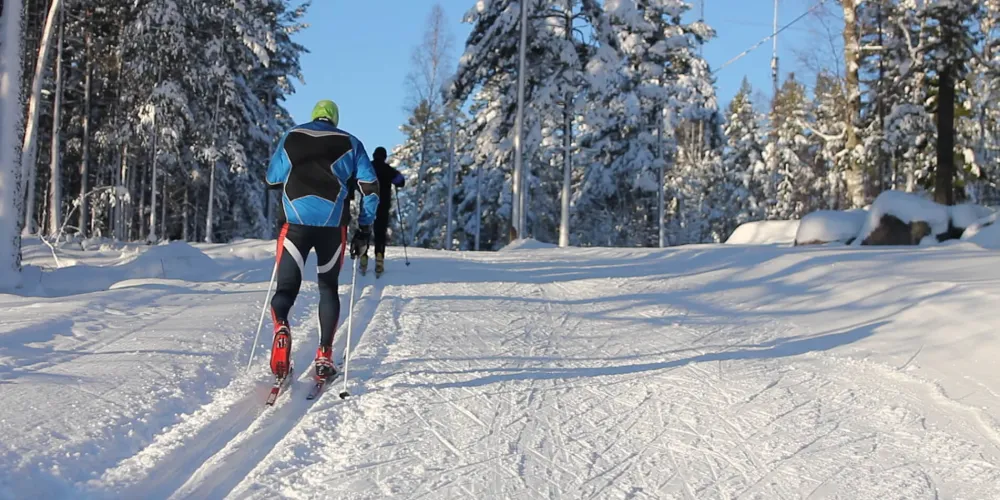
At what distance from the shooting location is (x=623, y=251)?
665 inches

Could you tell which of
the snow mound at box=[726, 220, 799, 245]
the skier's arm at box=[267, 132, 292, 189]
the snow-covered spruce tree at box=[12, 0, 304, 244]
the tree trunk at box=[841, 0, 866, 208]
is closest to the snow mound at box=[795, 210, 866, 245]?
the snow mound at box=[726, 220, 799, 245]

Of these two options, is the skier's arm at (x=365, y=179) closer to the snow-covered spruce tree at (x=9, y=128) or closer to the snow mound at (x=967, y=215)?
the snow-covered spruce tree at (x=9, y=128)

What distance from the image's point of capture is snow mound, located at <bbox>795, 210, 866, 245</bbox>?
1658 cm

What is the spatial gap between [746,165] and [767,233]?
34176 millimetres

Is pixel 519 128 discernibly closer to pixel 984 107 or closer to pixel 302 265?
pixel 984 107

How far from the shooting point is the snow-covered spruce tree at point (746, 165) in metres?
52.8

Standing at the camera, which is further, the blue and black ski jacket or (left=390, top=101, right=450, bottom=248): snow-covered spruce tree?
(left=390, top=101, right=450, bottom=248): snow-covered spruce tree

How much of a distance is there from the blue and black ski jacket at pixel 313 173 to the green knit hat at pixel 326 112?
128mm

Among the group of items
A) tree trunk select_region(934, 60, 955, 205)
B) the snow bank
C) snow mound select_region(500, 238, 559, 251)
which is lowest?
the snow bank

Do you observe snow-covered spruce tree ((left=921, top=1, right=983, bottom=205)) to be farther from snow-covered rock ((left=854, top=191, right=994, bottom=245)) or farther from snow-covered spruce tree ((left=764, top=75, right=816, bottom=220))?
snow-covered spruce tree ((left=764, top=75, right=816, bottom=220))

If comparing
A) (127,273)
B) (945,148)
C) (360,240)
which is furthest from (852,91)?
(360,240)

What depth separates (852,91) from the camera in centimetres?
2188

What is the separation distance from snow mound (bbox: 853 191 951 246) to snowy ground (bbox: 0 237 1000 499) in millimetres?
6683

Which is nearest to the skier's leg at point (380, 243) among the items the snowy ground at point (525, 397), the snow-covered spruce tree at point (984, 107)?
the snowy ground at point (525, 397)
